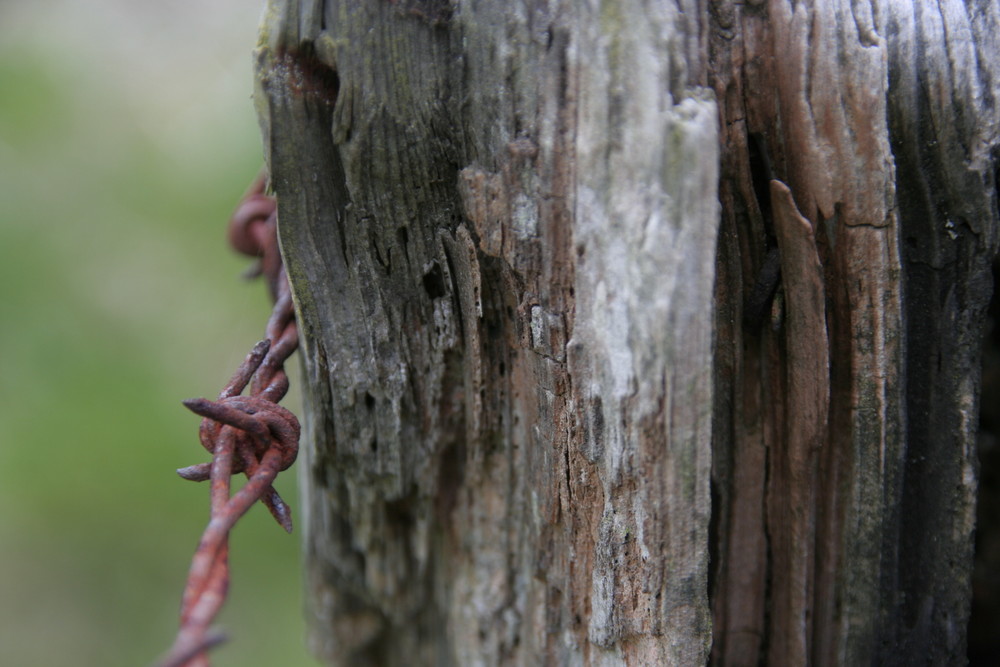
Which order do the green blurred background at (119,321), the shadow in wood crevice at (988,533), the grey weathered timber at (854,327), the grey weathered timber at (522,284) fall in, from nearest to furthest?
the grey weathered timber at (522,284) → the grey weathered timber at (854,327) → the shadow in wood crevice at (988,533) → the green blurred background at (119,321)

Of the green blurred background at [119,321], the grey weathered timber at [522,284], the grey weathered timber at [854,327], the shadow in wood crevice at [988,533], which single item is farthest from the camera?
the green blurred background at [119,321]

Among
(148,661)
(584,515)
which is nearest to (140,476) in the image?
(148,661)

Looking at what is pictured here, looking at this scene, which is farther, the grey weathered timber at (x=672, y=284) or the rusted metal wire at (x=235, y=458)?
the grey weathered timber at (x=672, y=284)

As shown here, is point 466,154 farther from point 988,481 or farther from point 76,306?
point 76,306

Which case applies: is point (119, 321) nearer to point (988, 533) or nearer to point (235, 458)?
point (235, 458)

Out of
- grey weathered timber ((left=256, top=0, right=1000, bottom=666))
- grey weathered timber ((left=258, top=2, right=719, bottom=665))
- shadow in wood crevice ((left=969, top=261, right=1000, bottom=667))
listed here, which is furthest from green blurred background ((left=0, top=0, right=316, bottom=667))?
shadow in wood crevice ((left=969, top=261, right=1000, bottom=667))

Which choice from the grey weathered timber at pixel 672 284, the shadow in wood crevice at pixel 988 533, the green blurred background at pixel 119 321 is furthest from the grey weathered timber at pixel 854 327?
the green blurred background at pixel 119 321

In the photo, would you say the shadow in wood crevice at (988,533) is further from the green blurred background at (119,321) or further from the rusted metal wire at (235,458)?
the green blurred background at (119,321)
